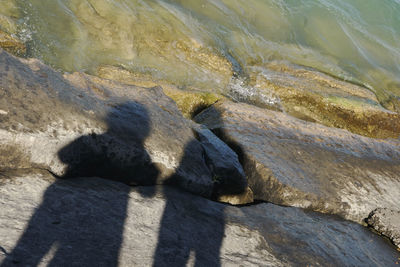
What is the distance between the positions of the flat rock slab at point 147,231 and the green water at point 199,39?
7051 millimetres

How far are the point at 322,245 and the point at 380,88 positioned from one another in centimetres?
1506

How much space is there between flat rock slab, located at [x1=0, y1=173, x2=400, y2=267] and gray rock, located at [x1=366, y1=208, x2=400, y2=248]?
1.95 feet

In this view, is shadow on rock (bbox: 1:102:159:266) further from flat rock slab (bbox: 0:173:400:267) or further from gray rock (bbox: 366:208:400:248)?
gray rock (bbox: 366:208:400:248)

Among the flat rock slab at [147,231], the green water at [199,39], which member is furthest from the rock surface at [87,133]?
the green water at [199,39]

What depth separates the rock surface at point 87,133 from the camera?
381 cm

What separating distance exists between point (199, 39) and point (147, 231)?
1083 centimetres

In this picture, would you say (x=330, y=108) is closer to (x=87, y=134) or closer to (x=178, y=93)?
(x=178, y=93)

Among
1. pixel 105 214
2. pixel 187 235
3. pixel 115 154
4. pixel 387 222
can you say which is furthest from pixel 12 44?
pixel 387 222

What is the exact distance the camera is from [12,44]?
930cm

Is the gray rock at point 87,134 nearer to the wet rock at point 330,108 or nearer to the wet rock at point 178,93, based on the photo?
the wet rock at point 178,93

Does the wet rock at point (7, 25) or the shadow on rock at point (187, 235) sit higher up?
the wet rock at point (7, 25)

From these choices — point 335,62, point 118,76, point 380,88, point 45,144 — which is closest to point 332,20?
point 335,62

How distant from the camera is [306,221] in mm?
5555

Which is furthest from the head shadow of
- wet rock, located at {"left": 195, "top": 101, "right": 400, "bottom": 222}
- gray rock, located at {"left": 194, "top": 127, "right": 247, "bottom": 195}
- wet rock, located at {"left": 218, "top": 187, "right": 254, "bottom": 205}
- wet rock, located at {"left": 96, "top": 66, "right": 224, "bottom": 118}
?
wet rock, located at {"left": 96, "top": 66, "right": 224, "bottom": 118}
